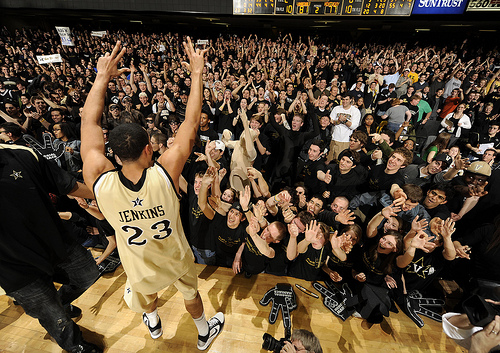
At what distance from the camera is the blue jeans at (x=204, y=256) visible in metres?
3.33

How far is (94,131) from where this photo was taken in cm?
155

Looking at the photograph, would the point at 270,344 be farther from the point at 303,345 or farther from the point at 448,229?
the point at 448,229

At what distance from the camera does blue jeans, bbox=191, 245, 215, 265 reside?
3333 millimetres

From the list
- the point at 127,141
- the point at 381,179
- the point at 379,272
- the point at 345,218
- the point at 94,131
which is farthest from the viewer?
the point at 381,179

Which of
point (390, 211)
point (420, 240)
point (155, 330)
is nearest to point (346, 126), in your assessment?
point (390, 211)

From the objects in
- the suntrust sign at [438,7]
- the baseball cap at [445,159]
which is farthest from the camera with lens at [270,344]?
the suntrust sign at [438,7]

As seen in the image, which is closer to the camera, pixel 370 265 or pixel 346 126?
pixel 370 265

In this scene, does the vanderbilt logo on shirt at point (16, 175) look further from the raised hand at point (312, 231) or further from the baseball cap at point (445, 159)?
the baseball cap at point (445, 159)

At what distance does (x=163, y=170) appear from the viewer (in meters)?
1.57

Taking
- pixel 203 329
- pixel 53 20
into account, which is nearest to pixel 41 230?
pixel 203 329

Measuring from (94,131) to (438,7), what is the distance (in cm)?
1693

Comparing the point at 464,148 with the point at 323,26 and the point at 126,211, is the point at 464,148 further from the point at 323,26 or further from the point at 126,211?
the point at 323,26

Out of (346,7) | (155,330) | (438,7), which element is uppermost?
(438,7)

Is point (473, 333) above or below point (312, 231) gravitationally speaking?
below
